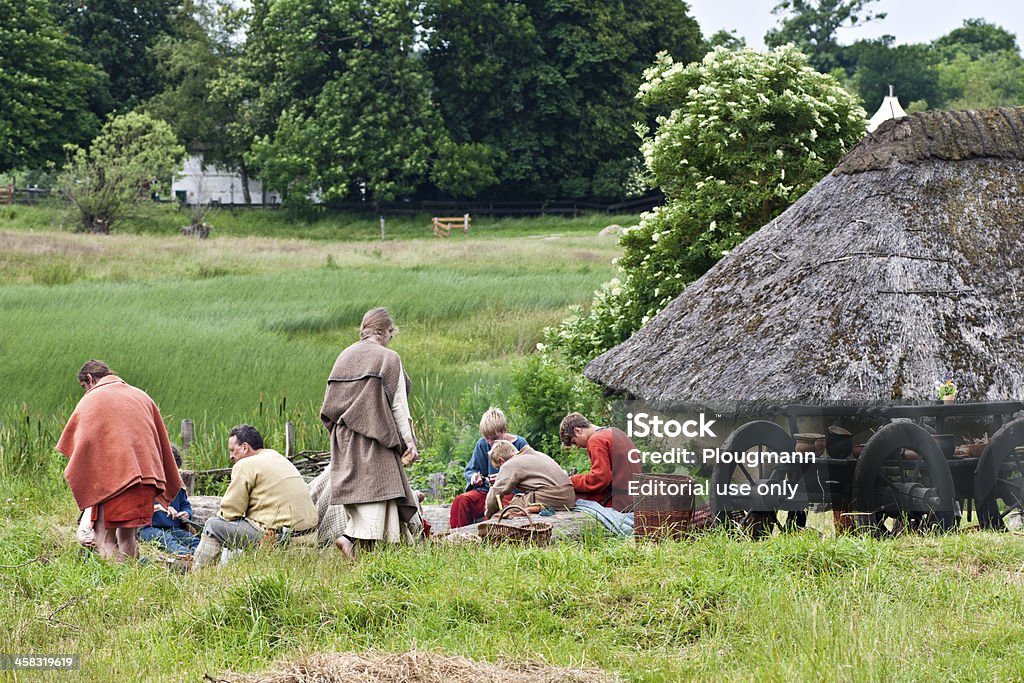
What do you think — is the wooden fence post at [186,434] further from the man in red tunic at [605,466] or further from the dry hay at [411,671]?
the dry hay at [411,671]

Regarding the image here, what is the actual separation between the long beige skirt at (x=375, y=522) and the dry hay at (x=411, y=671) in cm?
239

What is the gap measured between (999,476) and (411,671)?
3914 mm

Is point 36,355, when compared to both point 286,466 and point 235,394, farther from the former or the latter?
point 286,466

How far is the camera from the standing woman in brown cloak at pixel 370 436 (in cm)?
689

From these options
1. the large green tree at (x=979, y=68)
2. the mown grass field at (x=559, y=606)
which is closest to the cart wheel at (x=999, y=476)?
the mown grass field at (x=559, y=606)

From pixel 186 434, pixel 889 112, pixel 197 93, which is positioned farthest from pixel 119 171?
pixel 889 112

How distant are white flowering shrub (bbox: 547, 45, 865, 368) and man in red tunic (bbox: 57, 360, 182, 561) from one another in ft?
19.1

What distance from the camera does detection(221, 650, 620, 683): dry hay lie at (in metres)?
4.36

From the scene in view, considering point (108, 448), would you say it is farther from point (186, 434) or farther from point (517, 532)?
point (186, 434)

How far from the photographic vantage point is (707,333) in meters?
9.42

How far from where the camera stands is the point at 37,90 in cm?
4406

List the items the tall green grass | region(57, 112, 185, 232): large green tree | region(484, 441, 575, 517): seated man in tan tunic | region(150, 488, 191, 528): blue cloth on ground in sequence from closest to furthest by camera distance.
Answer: region(484, 441, 575, 517): seated man in tan tunic, region(150, 488, 191, 528): blue cloth on ground, the tall green grass, region(57, 112, 185, 232): large green tree

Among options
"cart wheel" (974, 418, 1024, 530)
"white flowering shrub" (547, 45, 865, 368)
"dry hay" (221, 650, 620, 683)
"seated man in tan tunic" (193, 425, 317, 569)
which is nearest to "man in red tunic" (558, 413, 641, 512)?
"seated man in tan tunic" (193, 425, 317, 569)

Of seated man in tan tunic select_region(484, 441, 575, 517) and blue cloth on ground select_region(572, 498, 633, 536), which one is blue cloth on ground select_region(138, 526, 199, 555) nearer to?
seated man in tan tunic select_region(484, 441, 575, 517)
